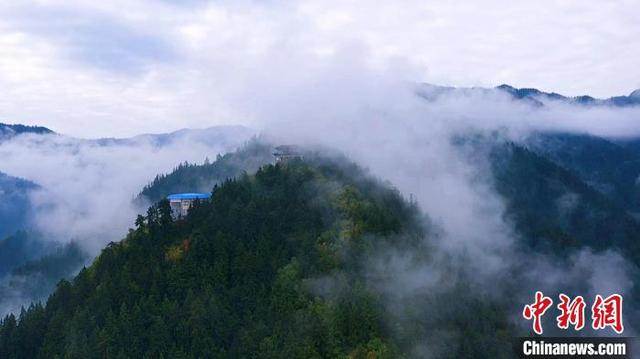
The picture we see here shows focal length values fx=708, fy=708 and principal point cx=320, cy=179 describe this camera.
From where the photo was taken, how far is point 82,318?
91938 millimetres

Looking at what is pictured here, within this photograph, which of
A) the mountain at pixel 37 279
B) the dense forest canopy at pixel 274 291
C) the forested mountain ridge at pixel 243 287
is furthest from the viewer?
the mountain at pixel 37 279

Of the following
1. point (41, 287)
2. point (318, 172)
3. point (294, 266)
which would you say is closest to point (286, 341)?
point (294, 266)

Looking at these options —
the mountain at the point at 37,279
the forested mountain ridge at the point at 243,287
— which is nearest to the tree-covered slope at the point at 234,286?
the forested mountain ridge at the point at 243,287

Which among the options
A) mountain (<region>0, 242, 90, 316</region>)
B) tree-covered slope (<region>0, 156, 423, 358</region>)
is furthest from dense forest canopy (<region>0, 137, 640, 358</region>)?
mountain (<region>0, 242, 90, 316</region>)

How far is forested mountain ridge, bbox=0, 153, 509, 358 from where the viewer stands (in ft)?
285

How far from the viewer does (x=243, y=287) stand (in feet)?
313

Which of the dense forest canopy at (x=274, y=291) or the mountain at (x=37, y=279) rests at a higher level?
the dense forest canopy at (x=274, y=291)

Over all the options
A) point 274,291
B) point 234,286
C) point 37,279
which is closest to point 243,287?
point 234,286

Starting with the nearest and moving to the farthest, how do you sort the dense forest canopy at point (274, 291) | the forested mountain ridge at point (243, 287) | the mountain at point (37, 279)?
the forested mountain ridge at point (243, 287) < the dense forest canopy at point (274, 291) < the mountain at point (37, 279)

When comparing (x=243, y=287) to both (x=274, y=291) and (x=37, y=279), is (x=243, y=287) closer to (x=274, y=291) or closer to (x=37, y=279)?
(x=274, y=291)

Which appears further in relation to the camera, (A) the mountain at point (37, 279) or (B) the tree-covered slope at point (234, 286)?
(A) the mountain at point (37, 279)

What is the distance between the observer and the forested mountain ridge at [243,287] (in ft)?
285

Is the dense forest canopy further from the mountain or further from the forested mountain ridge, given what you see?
the mountain

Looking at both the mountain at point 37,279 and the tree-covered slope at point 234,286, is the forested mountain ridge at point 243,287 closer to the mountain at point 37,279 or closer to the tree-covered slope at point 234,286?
the tree-covered slope at point 234,286
